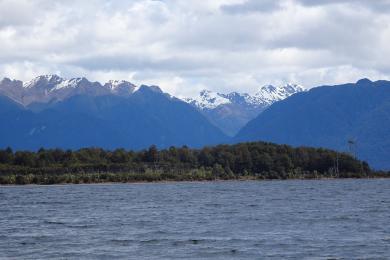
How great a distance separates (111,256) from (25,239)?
551 inches

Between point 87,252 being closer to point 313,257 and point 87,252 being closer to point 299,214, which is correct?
point 313,257

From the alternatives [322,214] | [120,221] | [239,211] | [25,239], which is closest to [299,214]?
[322,214]

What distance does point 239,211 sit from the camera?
A: 98.1 meters

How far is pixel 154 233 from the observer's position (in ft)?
233

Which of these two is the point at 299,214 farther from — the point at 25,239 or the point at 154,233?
the point at 25,239

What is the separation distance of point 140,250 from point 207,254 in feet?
17.1

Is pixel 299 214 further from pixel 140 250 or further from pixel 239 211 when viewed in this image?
pixel 140 250

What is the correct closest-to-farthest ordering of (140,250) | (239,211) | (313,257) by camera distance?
1. (313,257)
2. (140,250)
3. (239,211)

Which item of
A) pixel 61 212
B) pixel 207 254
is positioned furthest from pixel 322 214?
pixel 207 254

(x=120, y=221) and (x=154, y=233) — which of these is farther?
(x=120, y=221)

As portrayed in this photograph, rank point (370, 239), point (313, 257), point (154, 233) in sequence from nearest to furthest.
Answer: point (313, 257) → point (370, 239) → point (154, 233)

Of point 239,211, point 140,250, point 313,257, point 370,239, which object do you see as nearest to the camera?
point 313,257

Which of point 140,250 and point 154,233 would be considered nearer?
point 140,250

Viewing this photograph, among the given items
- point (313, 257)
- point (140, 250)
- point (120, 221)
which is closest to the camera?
point (313, 257)
